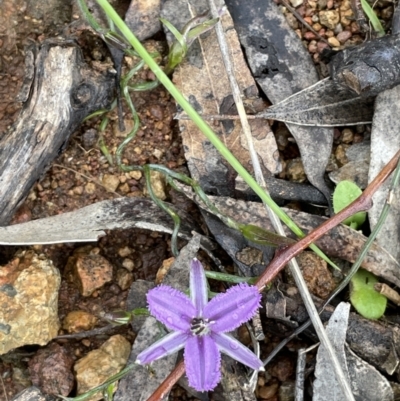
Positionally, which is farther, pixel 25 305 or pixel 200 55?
pixel 200 55

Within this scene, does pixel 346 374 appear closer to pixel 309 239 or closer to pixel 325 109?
pixel 309 239

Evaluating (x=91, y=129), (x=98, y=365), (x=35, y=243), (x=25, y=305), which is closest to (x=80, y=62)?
(x=91, y=129)

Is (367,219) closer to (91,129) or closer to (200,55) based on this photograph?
(200,55)

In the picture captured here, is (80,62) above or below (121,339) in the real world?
above

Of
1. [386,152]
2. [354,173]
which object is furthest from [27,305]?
[386,152]

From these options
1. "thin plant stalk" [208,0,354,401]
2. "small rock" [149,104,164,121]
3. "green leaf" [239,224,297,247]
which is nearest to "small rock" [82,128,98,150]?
"small rock" [149,104,164,121]

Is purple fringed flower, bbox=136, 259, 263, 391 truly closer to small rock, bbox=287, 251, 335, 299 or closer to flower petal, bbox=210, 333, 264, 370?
flower petal, bbox=210, 333, 264, 370
